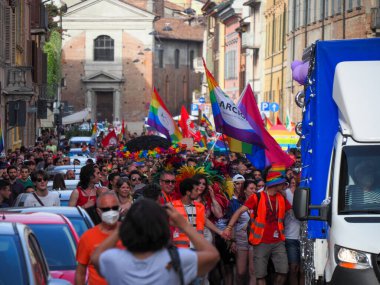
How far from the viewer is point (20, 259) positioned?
9172 millimetres

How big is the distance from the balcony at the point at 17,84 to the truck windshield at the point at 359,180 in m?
31.5

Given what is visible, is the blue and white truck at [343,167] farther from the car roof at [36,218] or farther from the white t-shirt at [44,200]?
the white t-shirt at [44,200]

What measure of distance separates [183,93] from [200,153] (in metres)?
92.9

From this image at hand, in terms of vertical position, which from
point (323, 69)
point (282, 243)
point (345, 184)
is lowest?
point (282, 243)

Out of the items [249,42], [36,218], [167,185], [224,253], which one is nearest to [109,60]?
[249,42]

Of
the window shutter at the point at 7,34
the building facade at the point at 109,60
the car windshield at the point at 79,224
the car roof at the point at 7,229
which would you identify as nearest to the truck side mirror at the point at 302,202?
the car windshield at the point at 79,224

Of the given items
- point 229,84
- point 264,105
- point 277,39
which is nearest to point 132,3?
point 229,84

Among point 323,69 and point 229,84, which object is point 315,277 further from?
point 229,84

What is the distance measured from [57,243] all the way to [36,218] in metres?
0.29

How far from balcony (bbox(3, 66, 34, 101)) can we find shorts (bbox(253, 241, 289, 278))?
1097 inches

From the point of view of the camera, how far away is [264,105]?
47156 mm

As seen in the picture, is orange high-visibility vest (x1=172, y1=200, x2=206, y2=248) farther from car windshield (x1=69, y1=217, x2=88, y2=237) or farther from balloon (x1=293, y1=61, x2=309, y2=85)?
balloon (x1=293, y1=61, x2=309, y2=85)

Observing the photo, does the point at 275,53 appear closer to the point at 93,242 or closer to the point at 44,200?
the point at 44,200

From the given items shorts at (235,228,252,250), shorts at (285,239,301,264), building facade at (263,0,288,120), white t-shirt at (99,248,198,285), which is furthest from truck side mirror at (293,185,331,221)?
building facade at (263,0,288,120)
